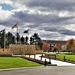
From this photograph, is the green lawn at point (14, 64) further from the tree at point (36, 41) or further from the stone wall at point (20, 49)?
the tree at point (36, 41)

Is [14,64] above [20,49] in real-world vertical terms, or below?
below

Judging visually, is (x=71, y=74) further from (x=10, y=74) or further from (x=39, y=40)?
(x=39, y=40)

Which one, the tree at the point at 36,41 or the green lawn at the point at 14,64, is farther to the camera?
the tree at the point at 36,41

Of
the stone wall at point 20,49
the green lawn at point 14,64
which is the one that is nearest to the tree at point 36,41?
the stone wall at point 20,49

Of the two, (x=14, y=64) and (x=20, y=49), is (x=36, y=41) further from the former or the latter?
(x=14, y=64)

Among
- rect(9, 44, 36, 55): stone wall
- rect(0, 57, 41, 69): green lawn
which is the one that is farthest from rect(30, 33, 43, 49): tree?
rect(0, 57, 41, 69): green lawn

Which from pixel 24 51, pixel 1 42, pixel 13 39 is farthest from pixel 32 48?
pixel 13 39

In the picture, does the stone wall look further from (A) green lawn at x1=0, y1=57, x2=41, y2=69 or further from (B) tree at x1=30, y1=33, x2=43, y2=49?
(B) tree at x1=30, y1=33, x2=43, y2=49

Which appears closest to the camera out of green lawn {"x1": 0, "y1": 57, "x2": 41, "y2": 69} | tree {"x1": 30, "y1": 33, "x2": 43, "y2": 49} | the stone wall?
green lawn {"x1": 0, "y1": 57, "x2": 41, "y2": 69}

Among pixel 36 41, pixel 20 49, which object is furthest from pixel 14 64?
pixel 36 41

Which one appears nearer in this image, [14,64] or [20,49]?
[14,64]

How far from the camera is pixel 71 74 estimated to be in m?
20.7

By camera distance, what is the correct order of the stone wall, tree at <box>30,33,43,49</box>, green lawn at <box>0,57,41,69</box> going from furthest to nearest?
tree at <box>30,33,43,49</box>
the stone wall
green lawn at <box>0,57,41,69</box>

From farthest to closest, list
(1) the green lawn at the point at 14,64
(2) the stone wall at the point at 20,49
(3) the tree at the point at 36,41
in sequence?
(3) the tree at the point at 36,41, (2) the stone wall at the point at 20,49, (1) the green lawn at the point at 14,64
